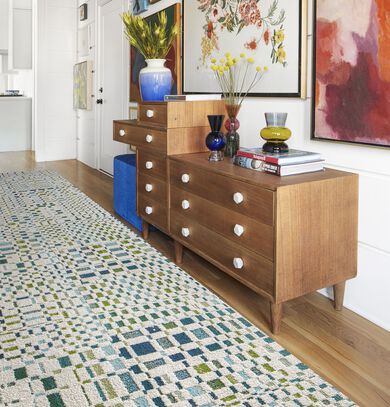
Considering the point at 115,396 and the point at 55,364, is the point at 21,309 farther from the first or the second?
the point at 115,396

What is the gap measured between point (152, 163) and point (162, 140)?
0.23 metres

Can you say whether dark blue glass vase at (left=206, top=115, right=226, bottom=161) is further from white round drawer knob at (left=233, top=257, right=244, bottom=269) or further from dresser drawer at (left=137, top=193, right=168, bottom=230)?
white round drawer knob at (left=233, top=257, right=244, bottom=269)

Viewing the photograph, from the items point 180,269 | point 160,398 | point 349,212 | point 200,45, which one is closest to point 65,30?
point 200,45

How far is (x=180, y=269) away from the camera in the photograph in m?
2.63

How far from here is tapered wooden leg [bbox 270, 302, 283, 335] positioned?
1913 mm

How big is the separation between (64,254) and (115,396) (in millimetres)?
1481

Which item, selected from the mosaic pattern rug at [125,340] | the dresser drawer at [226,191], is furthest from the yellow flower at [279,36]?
the mosaic pattern rug at [125,340]

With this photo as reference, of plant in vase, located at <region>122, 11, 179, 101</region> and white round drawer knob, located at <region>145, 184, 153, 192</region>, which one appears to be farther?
plant in vase, located at <region>122, 11, 179, 101</region>

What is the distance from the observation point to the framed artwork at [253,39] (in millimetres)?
2338

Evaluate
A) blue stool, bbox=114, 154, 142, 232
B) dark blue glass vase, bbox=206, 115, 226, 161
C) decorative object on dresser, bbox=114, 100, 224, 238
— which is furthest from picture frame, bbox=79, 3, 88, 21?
dark blue glass vase, bbox=206, 115, 226, 161

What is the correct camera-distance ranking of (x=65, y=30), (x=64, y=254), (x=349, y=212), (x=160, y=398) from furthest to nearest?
(x=65, y=30)
(x=64, y=254)
(x=349, y=212)
(x=160, y=398)

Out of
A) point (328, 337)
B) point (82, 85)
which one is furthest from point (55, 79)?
point (328, 337)

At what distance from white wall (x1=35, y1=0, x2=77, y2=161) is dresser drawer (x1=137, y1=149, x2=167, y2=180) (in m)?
4.12

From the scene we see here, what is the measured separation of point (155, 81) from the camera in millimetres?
3074
